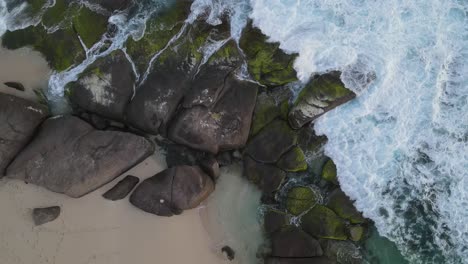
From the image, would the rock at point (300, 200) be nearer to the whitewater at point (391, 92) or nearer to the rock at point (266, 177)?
the rock at point (266, 177)

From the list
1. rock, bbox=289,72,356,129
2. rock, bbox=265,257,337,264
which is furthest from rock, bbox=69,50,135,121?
rock, bbox=265,257,337,264

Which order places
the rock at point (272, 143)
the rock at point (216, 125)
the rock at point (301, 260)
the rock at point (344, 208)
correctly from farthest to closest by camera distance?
the rock at point (272, 143) < the rock at point (216, 125) < the rock at point (344, 208) < the rock at point (301, 260)

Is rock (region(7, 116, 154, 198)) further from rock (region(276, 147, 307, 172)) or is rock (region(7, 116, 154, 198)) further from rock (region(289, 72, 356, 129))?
rock (region(289, 72, 356, 129))

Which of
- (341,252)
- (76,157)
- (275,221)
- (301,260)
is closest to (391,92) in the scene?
(341,252)

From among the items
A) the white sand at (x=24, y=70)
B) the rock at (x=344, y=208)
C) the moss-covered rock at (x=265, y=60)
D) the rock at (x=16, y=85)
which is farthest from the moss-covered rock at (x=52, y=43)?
the rock at (x=344, y=208)

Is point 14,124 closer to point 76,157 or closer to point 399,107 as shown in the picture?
point 76,157
